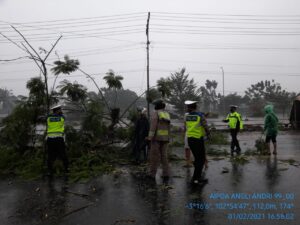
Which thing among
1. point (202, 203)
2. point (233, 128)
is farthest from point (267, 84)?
point (202, 203)

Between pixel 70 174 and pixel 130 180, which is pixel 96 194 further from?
pixel 70 174

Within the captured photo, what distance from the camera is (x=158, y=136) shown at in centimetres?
727

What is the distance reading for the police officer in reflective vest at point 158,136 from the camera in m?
7.23

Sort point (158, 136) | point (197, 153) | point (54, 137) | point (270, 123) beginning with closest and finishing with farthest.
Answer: point (197, 153) < point (158, 136) < point (54, 137) < point (270, 123)

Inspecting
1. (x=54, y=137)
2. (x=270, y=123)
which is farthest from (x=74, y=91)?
(x=270, y=123)

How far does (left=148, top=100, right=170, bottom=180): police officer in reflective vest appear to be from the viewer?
23.7 feet

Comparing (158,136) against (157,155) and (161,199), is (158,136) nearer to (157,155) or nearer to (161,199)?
(157,155)

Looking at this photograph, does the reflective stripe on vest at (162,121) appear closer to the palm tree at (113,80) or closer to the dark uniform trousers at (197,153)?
the dark uniform trousers at (197,153)

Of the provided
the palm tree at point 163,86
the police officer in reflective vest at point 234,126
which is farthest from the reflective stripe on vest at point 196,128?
the palm tree at point 163,86

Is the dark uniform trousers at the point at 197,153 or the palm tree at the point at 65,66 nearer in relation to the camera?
the dark uniform trousers at the point at 197,153

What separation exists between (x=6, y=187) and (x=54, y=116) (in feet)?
6.85

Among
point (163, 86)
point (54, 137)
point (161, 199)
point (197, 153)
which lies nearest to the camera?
point (161, 199)

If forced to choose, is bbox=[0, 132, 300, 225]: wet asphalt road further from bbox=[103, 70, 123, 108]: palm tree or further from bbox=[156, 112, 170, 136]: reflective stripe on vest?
bbox=[103, 70, 123, 108]: palm tree

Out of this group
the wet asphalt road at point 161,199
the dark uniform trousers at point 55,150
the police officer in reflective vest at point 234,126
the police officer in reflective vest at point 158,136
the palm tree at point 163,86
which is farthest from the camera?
the palm tree at point 163,86
